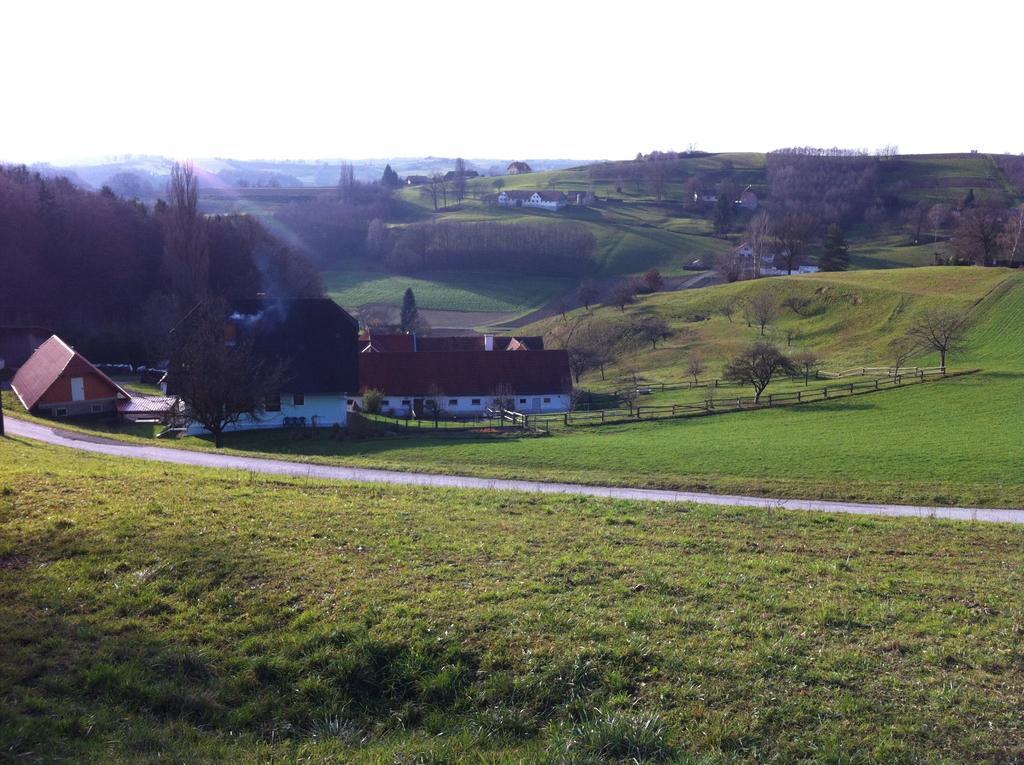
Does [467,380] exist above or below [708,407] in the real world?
above

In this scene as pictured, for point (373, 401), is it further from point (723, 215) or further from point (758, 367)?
point (723, 215)

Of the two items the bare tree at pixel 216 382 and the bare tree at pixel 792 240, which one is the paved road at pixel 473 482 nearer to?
the bare tree at pixel 216 382

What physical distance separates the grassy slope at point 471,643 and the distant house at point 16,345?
45.8m

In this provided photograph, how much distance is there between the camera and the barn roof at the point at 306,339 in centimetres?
3978

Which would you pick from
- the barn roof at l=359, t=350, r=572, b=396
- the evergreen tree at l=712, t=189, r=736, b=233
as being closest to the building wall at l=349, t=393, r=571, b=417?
the barn roof at l=359, t=350, r=572, b=396

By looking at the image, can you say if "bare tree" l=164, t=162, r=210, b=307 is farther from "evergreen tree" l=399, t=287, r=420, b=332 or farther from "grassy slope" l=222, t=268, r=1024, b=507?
"grassy slope" l=222, t=268, r=1024, b=507

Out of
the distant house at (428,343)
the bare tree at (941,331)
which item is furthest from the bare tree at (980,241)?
the distant house at (428,343)

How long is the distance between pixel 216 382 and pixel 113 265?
4568 centimetres

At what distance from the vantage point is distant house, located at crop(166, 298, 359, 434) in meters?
39.2

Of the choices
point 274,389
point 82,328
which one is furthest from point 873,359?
point 82,328

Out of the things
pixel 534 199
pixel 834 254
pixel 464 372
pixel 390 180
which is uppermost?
pixel 390 180

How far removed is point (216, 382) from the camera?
31.9 m

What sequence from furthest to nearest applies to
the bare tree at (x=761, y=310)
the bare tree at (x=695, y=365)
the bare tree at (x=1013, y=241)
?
the bare tree at (x=1013, y=241) → the bare tree at (x=761, y=310) → the bare tree at (x=695, y=365)

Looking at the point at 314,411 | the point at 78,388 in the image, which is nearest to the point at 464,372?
the point at 314,411
